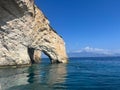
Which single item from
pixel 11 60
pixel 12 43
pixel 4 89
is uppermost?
pixel 12 43

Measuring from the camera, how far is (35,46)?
58062 millimetres

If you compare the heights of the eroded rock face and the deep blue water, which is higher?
the eroded rock face

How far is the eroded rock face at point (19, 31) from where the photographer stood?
152 ft

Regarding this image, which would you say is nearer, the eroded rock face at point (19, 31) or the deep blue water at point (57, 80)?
the deep blue water at point (57, 80)

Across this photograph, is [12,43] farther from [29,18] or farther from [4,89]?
[4,89]

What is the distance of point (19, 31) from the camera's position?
2002 inches

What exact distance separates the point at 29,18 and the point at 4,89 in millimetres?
28616

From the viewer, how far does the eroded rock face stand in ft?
152

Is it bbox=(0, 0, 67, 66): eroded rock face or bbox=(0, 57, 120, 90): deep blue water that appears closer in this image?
bbox=(0, 57, 120, 90): deep blue water

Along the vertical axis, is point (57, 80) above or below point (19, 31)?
below

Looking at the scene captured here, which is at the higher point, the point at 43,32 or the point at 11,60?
the point at 43,32

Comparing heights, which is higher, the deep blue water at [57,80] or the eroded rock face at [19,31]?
the eroded rock face at [19,31]

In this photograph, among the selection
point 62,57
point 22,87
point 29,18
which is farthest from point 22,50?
point 22,87

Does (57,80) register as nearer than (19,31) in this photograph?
Yes
